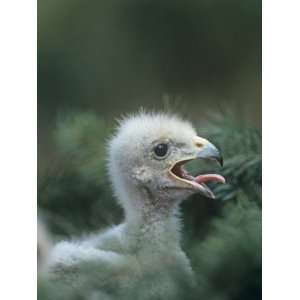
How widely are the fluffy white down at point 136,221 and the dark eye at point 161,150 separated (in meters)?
0.02

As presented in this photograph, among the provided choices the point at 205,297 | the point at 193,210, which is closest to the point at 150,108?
the point at 193,210

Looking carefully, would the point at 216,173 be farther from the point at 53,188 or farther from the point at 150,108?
the point at 53,188

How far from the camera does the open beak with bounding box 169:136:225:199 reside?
1468 mm

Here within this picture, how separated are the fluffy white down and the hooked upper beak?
0.07 feet

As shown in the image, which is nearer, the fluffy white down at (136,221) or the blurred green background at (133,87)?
the fluffy white down at (136,221)

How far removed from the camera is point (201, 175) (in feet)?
4.87

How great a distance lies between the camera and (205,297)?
0.98m

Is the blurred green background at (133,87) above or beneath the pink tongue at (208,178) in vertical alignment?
above

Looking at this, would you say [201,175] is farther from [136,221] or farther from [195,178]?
[136,221]

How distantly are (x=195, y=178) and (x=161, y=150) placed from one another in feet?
0.30

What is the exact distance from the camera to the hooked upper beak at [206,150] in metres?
1.47

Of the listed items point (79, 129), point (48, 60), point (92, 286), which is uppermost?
point (48, 60)

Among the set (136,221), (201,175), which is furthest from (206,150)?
(136,221)

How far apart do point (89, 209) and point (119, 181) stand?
0.29 ft
